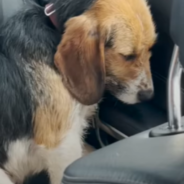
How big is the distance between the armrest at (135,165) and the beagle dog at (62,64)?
0.44 metres

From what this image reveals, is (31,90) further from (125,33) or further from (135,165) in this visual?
(135,165)

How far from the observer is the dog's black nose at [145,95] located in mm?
1521

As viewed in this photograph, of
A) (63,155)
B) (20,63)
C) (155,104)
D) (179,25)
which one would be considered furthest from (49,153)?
(179,25)

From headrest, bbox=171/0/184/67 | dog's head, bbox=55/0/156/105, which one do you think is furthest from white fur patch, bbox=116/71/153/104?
headrest, bbox=171/0/184/67

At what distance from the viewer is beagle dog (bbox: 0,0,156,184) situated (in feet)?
4.46

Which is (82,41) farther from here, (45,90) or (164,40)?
(164,40)

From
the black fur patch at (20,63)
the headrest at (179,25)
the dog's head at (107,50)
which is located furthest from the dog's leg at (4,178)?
the headrest at (179,25)

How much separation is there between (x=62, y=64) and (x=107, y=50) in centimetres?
15

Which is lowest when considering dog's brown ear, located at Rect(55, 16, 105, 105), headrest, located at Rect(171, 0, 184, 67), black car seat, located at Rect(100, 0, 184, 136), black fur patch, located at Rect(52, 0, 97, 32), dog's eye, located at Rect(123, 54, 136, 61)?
black car seat, located at Rect(100, 0, 184, 136)

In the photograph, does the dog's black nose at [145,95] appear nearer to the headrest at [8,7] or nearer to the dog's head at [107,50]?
the dog's head at [107,50]

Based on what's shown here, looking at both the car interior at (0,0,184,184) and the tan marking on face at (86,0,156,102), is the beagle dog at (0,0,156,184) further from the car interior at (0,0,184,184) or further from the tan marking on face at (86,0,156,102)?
the car interior at (0,0,184,184)

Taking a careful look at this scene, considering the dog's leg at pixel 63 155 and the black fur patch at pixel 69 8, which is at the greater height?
the black fur patch at pixel 69 8

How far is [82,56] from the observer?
1350 mm

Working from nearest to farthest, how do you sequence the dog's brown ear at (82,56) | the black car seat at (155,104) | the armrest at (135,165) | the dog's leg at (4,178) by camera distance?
the armrest at (135,165), the dog's brown ear at (82,56), the dog's leg at (4,178), the black car seat at (155,104)
